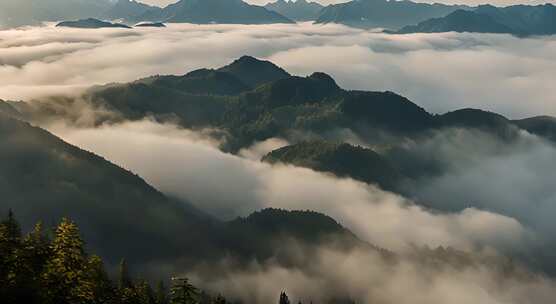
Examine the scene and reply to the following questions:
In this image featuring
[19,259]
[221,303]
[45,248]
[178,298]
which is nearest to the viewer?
[178,298]

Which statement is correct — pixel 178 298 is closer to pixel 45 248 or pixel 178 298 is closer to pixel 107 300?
pixel 107 300

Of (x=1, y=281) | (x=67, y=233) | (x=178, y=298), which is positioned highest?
(x=67, y=233)

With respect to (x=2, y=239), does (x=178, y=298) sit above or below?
below

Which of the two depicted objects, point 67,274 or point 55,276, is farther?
point 55,276

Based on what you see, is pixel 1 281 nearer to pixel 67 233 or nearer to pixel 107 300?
pixel 67 233

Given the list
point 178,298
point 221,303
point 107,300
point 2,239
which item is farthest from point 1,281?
point 221,303

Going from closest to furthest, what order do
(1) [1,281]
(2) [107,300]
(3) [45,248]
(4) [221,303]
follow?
(1) [1,281] → (2) [107,300] → (3) [45,248] → (4) [221,303]

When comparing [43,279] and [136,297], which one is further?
[136,297]

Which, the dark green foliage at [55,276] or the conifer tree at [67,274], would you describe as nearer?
the dark green foliage at [55,276]

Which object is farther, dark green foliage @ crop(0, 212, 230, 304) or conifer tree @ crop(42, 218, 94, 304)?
conifer tree @ crop(42, 218, 94, 304)
